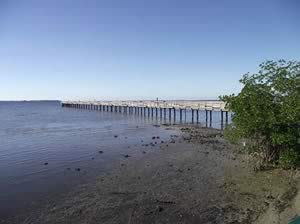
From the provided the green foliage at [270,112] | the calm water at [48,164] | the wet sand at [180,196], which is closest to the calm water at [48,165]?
the calm water at [48,164]

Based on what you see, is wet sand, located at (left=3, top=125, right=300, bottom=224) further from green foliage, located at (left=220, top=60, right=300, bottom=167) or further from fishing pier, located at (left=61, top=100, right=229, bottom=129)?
fishing pier, located at (left=61, top=100, right=229, bottom=129)

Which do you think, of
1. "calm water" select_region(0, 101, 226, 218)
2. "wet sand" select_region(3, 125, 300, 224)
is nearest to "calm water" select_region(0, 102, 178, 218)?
"calm water" select_region(0, 101, 226, 218)

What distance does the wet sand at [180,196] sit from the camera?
12570 millimetres

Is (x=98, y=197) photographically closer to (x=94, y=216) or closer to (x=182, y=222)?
(x=94, y=216)

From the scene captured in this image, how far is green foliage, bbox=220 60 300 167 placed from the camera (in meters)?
17.1

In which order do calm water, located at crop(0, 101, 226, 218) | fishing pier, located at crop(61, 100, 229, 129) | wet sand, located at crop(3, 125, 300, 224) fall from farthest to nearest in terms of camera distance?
fishing pier, located at crop(61, 100, 229, 129)
calm water, located at crop(0, 101, 226, 218)
wet sand, located at crop(3, 125, 300, 224)

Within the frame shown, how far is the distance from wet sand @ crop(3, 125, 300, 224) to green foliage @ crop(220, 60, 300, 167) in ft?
5.17

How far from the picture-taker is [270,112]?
57.6ft

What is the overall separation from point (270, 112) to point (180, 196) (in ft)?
21.6

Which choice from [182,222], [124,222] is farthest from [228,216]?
[124,222]

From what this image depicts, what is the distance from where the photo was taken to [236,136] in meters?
19.3

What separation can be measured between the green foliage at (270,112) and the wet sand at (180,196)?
158cm

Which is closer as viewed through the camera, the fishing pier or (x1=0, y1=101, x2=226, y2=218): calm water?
(x1=0, y1=101, x2=226, y2=218): calm water

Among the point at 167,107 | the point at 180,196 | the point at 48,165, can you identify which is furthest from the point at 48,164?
the point at 167,107
